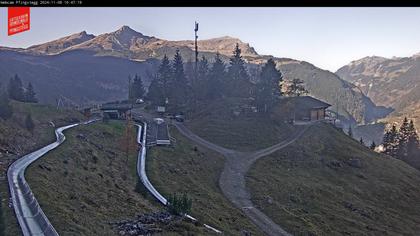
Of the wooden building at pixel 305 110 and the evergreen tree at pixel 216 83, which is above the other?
the evergreen tree at pixel 216 83

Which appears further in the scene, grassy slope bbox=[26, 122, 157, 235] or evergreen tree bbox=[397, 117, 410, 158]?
evergreen tree bbox=[397, 117, 410, 158]

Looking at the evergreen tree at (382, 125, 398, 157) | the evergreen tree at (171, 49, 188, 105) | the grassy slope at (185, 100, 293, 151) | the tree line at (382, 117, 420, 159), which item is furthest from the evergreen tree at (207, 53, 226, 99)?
the tree line at (382, 117, 420, 159)

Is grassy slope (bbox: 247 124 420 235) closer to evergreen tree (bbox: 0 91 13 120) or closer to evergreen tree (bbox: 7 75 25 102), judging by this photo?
evergreen tree (bbox: 0 91 13 120)

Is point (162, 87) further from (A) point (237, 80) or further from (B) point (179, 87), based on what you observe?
(A) point (237, 80)

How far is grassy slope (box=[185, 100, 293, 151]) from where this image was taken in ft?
220

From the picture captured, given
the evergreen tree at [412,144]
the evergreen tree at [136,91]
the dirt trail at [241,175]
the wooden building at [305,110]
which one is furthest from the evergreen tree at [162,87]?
the evergreen tree at [412,144]

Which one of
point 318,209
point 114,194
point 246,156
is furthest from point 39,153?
point 246,156

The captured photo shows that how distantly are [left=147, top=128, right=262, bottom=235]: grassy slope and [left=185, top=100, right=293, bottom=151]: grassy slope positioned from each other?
8.21m

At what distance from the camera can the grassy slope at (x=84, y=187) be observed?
795 inches

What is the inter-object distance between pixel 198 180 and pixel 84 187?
1860cm

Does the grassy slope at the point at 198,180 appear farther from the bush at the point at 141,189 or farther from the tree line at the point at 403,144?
the tree line at the point at 403,144

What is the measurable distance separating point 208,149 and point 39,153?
30986 millimetres

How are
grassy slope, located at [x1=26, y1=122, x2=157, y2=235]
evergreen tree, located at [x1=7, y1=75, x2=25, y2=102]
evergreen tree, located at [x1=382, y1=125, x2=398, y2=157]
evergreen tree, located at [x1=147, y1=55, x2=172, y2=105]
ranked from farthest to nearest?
evergreen tree, located at [x1=147, y1=55, x2=172, y2=105] → evergreen tree, located at [x1=382, y1=125, x2=398, y2=157] → evergreen tree, located at [x1=7, y1=75, x2=25, y2=102] → grassy slope, located at [x1=26, y1=122, x2=157, y2=235]

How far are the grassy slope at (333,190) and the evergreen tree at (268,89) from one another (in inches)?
488
